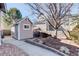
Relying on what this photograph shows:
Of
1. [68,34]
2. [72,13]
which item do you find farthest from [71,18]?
[68,34]

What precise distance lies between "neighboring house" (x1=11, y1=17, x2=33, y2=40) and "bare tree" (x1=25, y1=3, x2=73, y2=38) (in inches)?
8.1

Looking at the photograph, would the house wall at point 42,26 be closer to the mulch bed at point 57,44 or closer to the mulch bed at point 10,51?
the mulch bed at point 57,44

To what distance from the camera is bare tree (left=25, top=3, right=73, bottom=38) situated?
2771 mm

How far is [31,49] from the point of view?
2.77 metres

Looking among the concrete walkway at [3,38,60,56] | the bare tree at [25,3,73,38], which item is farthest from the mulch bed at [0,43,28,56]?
the bare tree at [25,3,73,38]

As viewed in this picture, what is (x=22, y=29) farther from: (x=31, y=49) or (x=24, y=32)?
(x=31, y=49)

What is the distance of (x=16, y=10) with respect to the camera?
278 centimetres

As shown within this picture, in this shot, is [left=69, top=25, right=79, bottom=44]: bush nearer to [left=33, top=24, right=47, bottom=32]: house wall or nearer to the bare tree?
the bare tree

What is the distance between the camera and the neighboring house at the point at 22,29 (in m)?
2.79

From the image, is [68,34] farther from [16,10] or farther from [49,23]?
[16,10]

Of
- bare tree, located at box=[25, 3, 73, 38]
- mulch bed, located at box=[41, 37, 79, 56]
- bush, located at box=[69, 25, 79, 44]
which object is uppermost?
bare tree, located at box=[25, 3, 73, 38]

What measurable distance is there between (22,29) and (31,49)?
34 cm

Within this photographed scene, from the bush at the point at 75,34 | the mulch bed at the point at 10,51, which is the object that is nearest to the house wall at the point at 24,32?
the mulch bed at the point at 10,51

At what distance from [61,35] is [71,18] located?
0.99 ft
